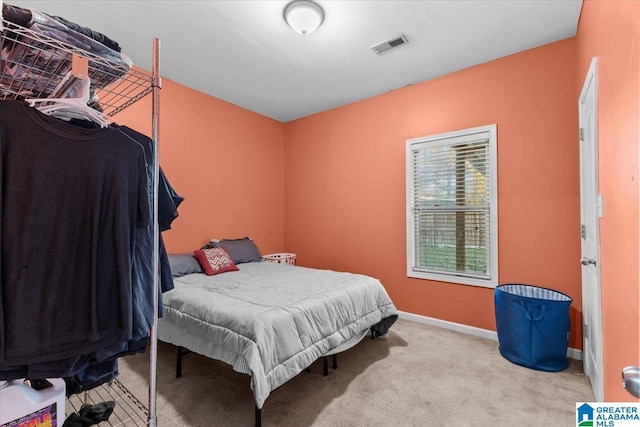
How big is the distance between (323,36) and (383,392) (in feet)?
9.26

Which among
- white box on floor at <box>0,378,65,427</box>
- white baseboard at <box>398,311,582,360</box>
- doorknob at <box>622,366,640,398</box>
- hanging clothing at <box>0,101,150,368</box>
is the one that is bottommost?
white baseboard at <box>398,311,582,360</box>

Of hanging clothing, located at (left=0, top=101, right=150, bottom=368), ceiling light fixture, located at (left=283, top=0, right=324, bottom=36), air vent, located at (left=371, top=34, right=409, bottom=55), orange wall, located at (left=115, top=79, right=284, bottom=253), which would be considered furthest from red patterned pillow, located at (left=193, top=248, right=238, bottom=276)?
air vent, located at (left=371, top=34, right=409, bottom=55)

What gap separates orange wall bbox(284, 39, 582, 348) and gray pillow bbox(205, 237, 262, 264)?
3.14 feet

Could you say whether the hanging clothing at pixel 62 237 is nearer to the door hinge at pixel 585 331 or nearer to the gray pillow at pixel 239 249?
the gray pillow at pixel 239 249

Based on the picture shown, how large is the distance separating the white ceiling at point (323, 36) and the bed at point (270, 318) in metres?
2.13

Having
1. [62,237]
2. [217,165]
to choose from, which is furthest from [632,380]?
[217,165]

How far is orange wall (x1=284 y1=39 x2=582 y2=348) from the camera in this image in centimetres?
254

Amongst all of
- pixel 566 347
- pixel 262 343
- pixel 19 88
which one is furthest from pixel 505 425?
pixel 19 88

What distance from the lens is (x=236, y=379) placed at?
217 cm

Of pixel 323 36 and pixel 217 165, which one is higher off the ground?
pixel 323 36

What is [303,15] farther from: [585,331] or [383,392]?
[585,331]

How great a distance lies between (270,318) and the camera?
1801 millimetres

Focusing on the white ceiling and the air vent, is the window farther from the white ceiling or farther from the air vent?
the air vent

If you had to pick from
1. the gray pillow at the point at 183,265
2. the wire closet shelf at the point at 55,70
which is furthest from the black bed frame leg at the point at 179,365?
the wire closet shelf at the point at 55,70
